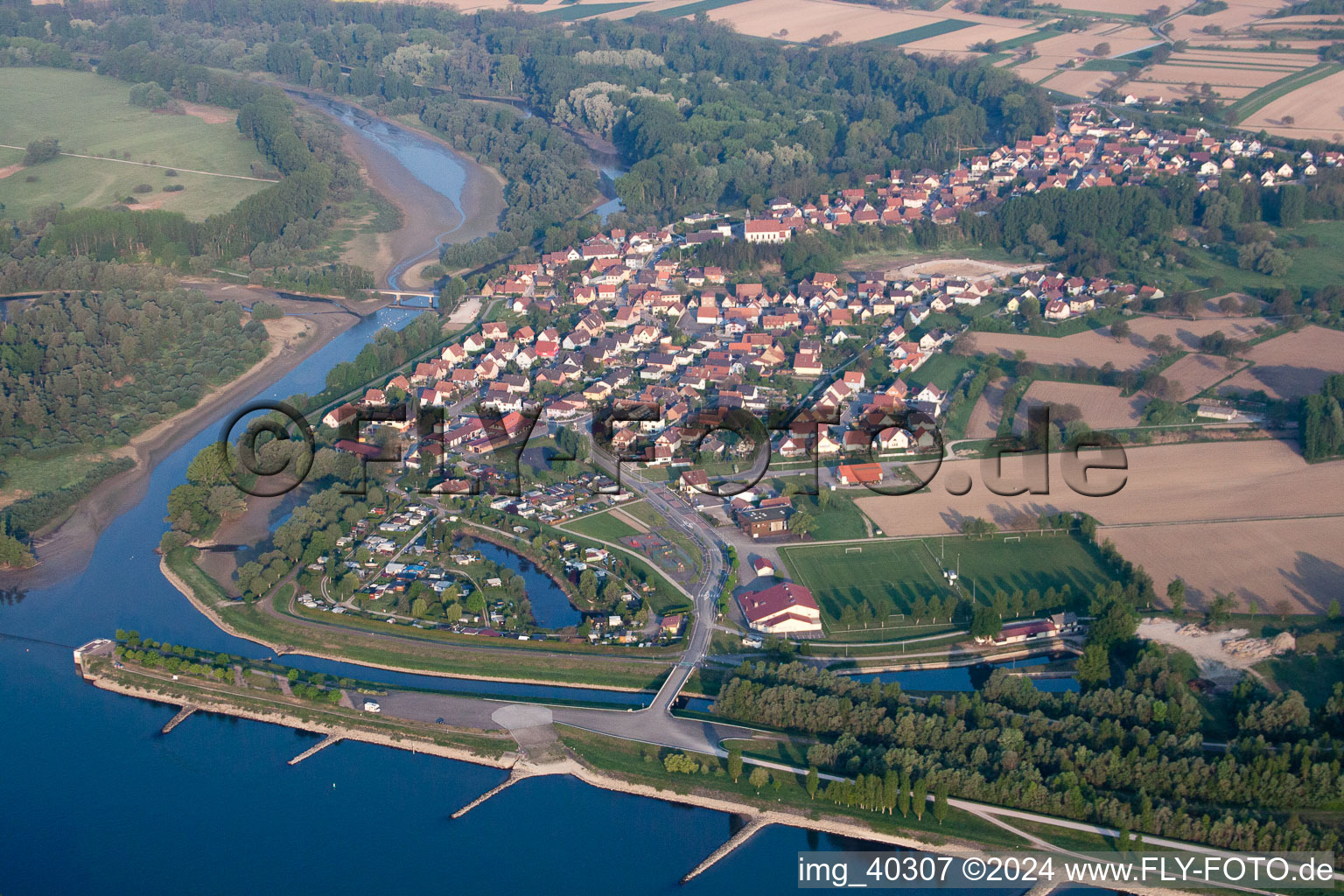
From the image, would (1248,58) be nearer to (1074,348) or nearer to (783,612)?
(1074,348)

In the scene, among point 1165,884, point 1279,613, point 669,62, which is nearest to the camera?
point 1165,884

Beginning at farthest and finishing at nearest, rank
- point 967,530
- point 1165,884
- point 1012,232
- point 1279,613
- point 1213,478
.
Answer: point 1012,232 → point 1213,478 → point 967,530 → point 1279,613 → point 1165,884

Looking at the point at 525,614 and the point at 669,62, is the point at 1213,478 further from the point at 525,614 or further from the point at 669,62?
the point at 669,62

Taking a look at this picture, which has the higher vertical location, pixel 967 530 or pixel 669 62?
pixel 669 62

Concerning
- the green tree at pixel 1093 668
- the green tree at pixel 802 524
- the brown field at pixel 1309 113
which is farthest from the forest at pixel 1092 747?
the brown field at pixel 1309 113

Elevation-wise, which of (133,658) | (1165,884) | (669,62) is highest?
(669,62)

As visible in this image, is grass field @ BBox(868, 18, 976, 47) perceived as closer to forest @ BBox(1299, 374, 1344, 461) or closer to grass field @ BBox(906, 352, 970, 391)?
grass field @ BBox(906, 352, 970, 391)

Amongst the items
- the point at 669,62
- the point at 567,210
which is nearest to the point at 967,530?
the point at 567,210
